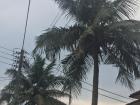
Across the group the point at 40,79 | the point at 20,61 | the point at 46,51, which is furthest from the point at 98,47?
the point at 40,79

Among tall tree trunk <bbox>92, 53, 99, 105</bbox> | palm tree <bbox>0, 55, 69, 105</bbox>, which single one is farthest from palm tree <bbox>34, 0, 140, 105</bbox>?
palm tree <bbox>0, 55, 69, 105</bbox>

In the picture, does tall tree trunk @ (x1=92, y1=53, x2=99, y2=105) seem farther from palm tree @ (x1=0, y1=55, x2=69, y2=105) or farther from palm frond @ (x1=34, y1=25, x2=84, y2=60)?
palm tree @ (x1=0, y1=55, x2=69, y2=105)

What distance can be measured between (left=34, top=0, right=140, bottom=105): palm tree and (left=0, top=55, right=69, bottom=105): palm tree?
10.5m

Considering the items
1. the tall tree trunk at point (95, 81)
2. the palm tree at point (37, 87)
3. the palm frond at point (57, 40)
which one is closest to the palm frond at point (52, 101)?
the palm tree at point (37, 87)

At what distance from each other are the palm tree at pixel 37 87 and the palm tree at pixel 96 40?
10.5 meters

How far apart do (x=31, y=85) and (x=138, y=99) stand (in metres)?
12.4

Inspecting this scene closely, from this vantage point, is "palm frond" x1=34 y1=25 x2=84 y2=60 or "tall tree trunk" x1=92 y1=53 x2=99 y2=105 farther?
"palm frond" x1=34 y1=25 x2=84 y2=60

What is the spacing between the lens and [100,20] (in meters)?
22.5

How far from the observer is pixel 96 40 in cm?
2278

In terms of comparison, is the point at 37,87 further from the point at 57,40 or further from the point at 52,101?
the point at 57,40

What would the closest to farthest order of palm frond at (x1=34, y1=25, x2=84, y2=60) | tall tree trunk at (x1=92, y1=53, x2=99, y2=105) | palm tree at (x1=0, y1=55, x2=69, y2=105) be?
tall tree trunk at (x1=92, y1=53, x2=99, y2=105) < palm frond at (x1=34, y1=25, x2=84, y2=60) < palm tree at (x1=0, y1=55, x2=69, y2=105)

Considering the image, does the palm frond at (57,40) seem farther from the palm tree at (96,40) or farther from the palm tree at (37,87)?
Answer: the palm tree at (37,87)

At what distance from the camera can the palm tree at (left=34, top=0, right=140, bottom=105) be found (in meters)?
22.3

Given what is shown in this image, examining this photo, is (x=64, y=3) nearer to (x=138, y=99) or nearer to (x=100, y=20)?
(x=100, y=20)
